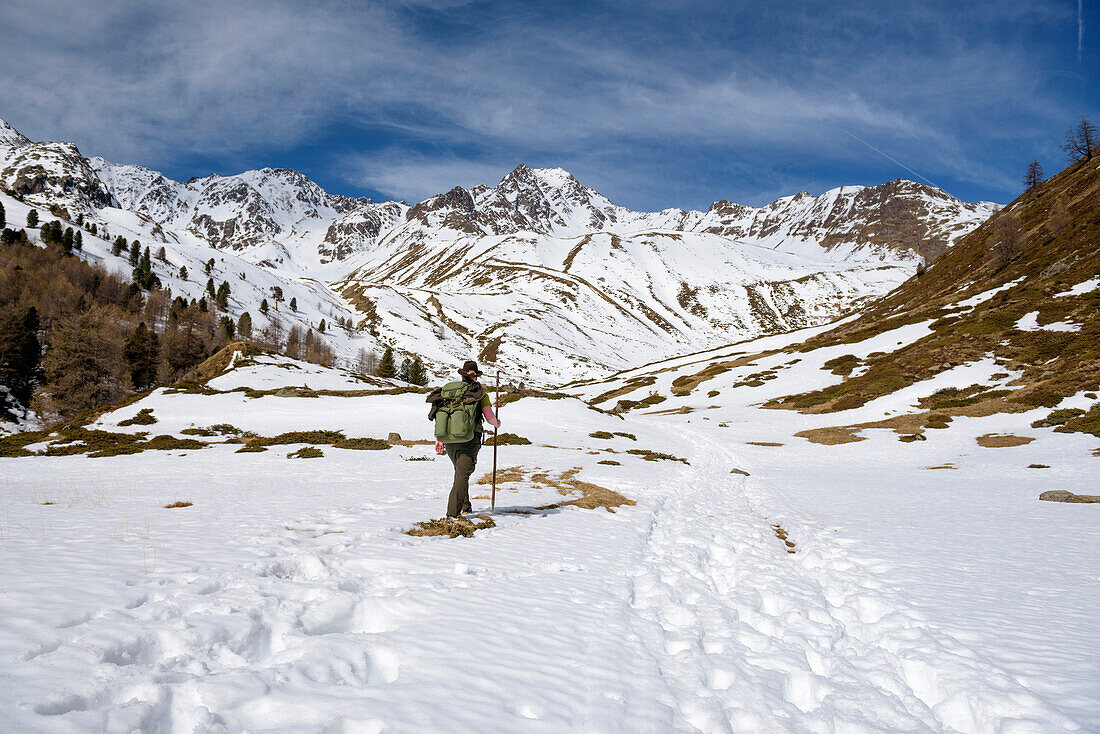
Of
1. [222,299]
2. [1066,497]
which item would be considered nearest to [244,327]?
[222,299]

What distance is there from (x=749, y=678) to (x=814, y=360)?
74116 millimetres

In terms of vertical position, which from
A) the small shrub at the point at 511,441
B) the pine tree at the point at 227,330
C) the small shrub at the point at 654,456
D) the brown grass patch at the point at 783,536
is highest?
the pine tree at the point at 227,330

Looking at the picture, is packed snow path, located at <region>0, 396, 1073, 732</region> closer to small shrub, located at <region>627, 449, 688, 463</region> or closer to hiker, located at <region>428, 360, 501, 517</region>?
hiker, located at <region>428, 360, 501, 517</region>

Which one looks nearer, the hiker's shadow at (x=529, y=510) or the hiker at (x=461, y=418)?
the hiker at (x=461, y=418)

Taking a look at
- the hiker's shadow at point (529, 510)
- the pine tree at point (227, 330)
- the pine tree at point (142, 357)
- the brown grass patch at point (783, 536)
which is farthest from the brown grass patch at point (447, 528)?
the pine tree at point (227, 330)

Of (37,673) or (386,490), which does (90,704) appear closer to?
(37,673)

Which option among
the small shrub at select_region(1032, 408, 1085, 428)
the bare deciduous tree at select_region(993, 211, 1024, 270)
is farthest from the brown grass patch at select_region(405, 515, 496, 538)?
→ the bare deciduous tree at select_region(993, 211, 1024, 270)

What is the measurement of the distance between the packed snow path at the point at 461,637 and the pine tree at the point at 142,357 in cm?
10262

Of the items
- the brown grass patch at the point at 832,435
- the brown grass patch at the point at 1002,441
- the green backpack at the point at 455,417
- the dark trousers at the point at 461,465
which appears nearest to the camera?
the green backpack at the point at 455,417

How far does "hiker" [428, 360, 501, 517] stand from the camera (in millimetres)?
10953

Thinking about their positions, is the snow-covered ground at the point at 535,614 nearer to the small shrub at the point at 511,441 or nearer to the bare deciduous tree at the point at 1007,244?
the small shrub at the point at 511,441

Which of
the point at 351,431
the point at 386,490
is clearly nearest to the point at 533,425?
the point at 351,431

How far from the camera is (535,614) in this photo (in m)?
6.71

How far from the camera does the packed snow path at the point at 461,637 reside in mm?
4027
